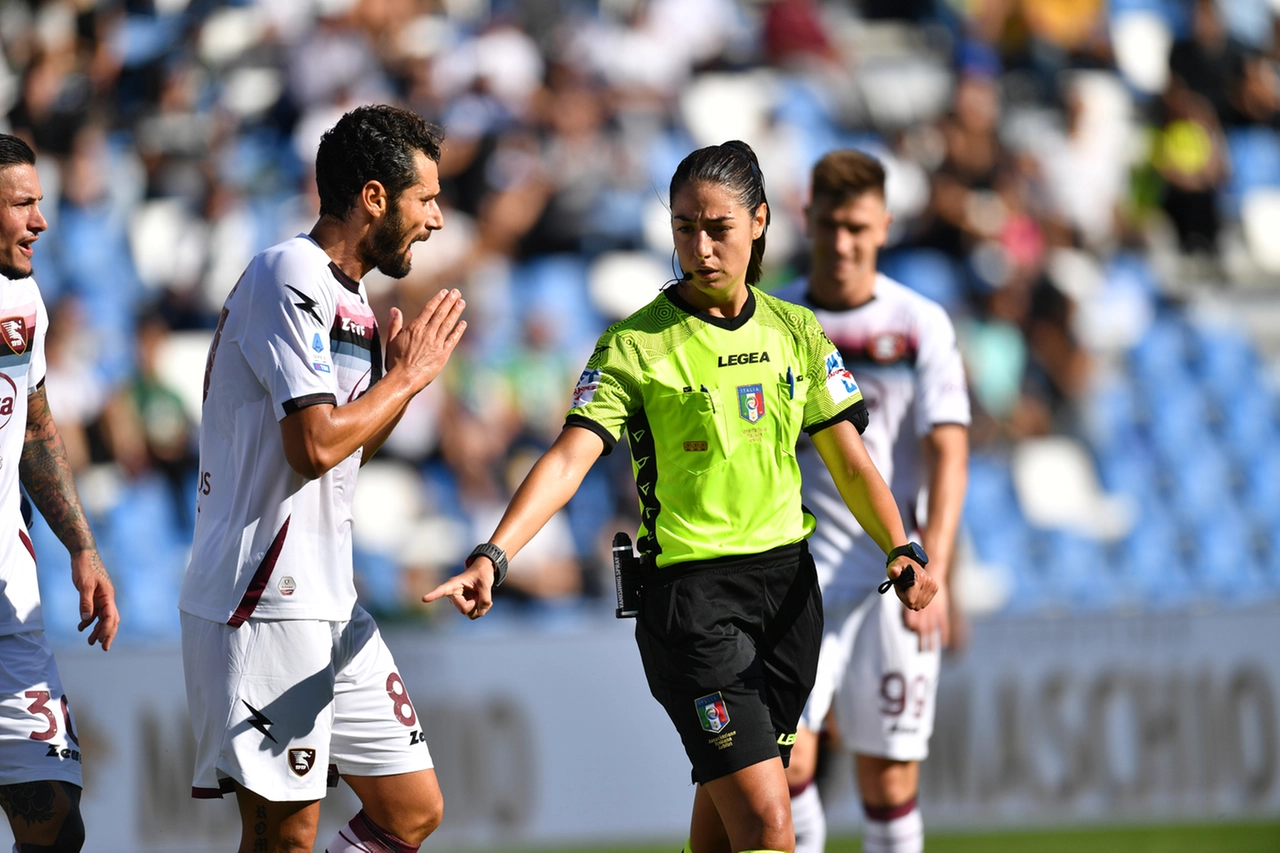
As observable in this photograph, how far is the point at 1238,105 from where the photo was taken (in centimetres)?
1230

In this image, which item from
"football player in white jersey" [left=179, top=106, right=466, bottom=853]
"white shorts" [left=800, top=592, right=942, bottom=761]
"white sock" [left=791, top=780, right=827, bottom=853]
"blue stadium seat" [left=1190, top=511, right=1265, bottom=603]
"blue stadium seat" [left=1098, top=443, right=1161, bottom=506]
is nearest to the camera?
"football player in white jersey" [left=179, top=106, right=466, bottom=853]

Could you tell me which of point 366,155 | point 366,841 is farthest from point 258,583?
point 366,155

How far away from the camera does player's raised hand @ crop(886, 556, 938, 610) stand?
156 inches

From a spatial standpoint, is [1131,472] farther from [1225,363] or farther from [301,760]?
[301,760]

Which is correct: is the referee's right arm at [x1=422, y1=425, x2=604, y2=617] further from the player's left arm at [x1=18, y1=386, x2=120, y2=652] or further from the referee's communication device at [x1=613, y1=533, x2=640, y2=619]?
the player's left arm at [x1=18, y1=386, x2=120, y2=652]

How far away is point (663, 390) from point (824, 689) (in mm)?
1867

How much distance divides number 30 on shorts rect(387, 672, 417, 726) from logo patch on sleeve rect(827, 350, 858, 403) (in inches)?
58.7

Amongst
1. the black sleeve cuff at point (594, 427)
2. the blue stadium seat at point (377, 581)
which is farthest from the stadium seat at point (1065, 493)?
the black sleeve cuff at point (594, 427)

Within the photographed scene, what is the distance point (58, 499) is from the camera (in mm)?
4293

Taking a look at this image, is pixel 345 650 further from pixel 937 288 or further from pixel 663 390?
pixel 937 288

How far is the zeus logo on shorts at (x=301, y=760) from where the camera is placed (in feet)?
12.3

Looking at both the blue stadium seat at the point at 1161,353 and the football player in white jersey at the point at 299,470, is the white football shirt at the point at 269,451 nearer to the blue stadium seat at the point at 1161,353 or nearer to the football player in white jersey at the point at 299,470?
the football player in white jersey at the point at 299,470

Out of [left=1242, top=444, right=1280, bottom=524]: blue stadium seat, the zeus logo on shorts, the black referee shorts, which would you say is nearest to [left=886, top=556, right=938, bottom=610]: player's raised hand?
the black referee shorts

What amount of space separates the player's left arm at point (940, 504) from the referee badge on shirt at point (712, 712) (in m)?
1.68
